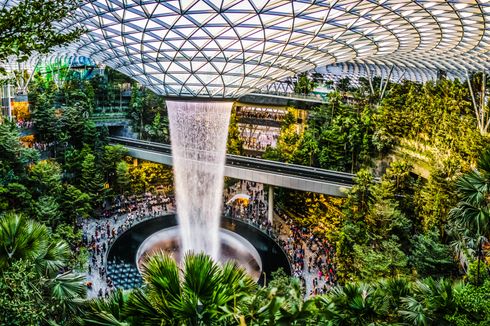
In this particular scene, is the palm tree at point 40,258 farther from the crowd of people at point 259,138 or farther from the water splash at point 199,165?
the crowd of people at point 259,138

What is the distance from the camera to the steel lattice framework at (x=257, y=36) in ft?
72.1

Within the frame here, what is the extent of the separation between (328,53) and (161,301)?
1124 inches

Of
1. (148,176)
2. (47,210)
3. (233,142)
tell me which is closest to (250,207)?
(233,142)

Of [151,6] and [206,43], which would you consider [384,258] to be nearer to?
[206,43]

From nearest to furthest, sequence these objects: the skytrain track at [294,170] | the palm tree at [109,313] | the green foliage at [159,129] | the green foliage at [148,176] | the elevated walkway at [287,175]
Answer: the palm tree at [109,313], the elevated walkway at [287,175], the skytrain track at [294,170], the green foliage at [148,176], the green foliage at [159,129]

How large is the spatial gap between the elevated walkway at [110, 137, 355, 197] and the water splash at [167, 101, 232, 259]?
3.17m

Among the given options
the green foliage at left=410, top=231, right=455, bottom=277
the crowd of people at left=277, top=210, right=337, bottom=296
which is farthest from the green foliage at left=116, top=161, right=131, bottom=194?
the green foliage at left=410, top=231, right=455, bottom=277

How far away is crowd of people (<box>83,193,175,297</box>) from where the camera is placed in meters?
32.1

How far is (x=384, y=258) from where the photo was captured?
90.0 ft

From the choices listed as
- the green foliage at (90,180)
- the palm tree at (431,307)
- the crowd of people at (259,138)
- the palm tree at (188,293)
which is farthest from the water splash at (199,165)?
the palm tree at (188,293)

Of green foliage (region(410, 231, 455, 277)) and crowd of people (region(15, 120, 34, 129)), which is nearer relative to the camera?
green foliage (region(410, 231, 455, 277))

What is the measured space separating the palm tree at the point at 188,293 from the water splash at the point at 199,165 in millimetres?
29277

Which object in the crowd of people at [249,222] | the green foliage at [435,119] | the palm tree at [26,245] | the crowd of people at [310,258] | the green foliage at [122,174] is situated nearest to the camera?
the palm tree at [26,245]

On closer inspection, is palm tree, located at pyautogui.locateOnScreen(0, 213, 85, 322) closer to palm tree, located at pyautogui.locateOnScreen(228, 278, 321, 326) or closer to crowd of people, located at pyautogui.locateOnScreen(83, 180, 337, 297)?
palm tree, located at pyautogui.locateOnScreen(228, 278, 321, 326)
